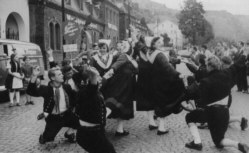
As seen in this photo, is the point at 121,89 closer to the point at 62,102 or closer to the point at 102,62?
the point at 102,62

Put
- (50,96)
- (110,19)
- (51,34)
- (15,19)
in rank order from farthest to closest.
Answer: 1. (110,19)
2. (51,34)
3. (15,19)
4. (50,96)

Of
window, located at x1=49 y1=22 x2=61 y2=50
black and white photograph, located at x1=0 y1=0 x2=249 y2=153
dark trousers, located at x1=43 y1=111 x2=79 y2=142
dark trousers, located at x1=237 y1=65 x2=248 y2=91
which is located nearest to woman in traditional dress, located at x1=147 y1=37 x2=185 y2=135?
black and white photograph, located at x1=0 y1=0 x2=249 y2=153

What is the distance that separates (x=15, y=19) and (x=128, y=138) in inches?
720

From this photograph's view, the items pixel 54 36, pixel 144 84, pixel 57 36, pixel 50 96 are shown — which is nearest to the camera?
pixel 50 96

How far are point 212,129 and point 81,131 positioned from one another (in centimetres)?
246

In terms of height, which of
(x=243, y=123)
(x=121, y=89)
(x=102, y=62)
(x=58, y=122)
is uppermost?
(x=102, y=62)

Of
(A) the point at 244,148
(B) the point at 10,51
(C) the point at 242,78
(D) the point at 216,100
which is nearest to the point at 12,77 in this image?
(B) the point at 10,51

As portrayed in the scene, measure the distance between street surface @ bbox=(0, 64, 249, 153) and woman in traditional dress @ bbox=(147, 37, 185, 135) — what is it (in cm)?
53

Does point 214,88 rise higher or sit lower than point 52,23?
lower

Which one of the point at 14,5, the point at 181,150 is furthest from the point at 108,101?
the point at 14,5

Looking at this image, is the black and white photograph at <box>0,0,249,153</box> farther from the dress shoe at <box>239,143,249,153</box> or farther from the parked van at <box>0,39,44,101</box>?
the parked van at <box>0,39,44,101</box>

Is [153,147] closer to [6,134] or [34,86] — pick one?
[34,86]

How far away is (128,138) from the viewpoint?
7.37m

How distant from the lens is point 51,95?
671cm
